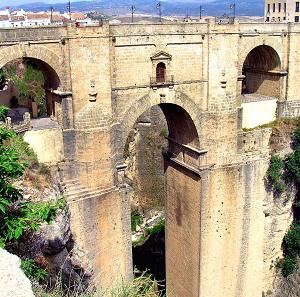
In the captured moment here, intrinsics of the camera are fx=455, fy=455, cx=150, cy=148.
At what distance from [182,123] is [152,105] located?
8.04 feet

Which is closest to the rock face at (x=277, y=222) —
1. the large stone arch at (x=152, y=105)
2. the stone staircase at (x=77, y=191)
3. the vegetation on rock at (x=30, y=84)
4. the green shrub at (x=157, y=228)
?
the large stone arch at (x=152, y=105)

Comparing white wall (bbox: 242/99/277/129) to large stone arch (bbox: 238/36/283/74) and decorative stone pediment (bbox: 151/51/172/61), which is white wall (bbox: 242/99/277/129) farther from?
decorative stone pediment (bbox: 151/51/172/61)

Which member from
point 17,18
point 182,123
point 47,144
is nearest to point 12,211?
point 47,144

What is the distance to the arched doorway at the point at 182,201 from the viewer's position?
1991cm

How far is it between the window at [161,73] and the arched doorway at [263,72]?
6.04 metres

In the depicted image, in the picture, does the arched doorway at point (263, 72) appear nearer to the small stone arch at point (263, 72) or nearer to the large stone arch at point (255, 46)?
the small stone arch at point (263, 72)

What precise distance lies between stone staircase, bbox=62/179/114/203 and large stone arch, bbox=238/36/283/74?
8223 mm

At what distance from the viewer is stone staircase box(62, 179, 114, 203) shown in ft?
54.0

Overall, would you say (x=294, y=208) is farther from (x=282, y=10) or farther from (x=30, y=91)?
(x=282, y=10)

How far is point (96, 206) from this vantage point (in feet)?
56.2

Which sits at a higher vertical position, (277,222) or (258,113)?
(258,113)

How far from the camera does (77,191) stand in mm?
16719

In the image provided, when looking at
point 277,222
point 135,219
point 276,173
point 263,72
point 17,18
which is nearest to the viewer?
point 276,173

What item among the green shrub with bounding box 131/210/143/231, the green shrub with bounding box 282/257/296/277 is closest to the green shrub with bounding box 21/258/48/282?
the green shrub with bounding box 282/257/296/277
